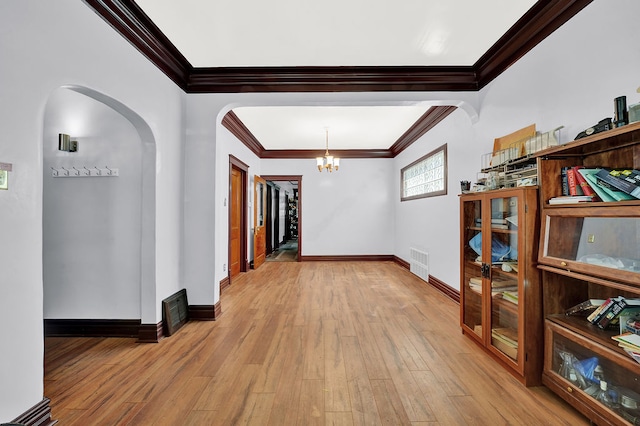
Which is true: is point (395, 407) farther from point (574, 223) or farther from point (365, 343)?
point (574, 223)

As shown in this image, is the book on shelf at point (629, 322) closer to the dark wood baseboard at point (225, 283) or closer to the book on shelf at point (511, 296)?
the book on shelf at point (511, 296)

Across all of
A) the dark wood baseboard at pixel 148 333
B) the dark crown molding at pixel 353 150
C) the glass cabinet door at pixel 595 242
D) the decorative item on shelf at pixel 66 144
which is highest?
the dark crown molding at pixel 353 150

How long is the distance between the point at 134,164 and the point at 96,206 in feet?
1.91

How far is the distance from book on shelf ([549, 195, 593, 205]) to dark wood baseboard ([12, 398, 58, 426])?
337cm

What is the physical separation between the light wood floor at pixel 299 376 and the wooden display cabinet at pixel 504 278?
0.18 m

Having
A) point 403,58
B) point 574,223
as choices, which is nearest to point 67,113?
point 403,58

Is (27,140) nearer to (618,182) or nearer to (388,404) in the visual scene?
(388,404)

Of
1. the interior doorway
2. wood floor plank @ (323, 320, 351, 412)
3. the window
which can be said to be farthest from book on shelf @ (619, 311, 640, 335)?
the interior doorway

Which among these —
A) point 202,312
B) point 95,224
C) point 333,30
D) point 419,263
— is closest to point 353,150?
point 419,263

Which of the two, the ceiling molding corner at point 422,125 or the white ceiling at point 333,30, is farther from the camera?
the ceiling molding corner at point 422,125

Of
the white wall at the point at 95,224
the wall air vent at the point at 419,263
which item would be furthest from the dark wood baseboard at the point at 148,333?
the wall air vent at the point at 419,263

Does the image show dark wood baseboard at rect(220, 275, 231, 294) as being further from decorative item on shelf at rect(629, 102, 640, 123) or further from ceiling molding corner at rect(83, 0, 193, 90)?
decorative item on shelf at rect(629, 102, 640, 123)

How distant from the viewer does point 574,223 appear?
5.98 ft

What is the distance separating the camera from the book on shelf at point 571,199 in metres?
1.68
